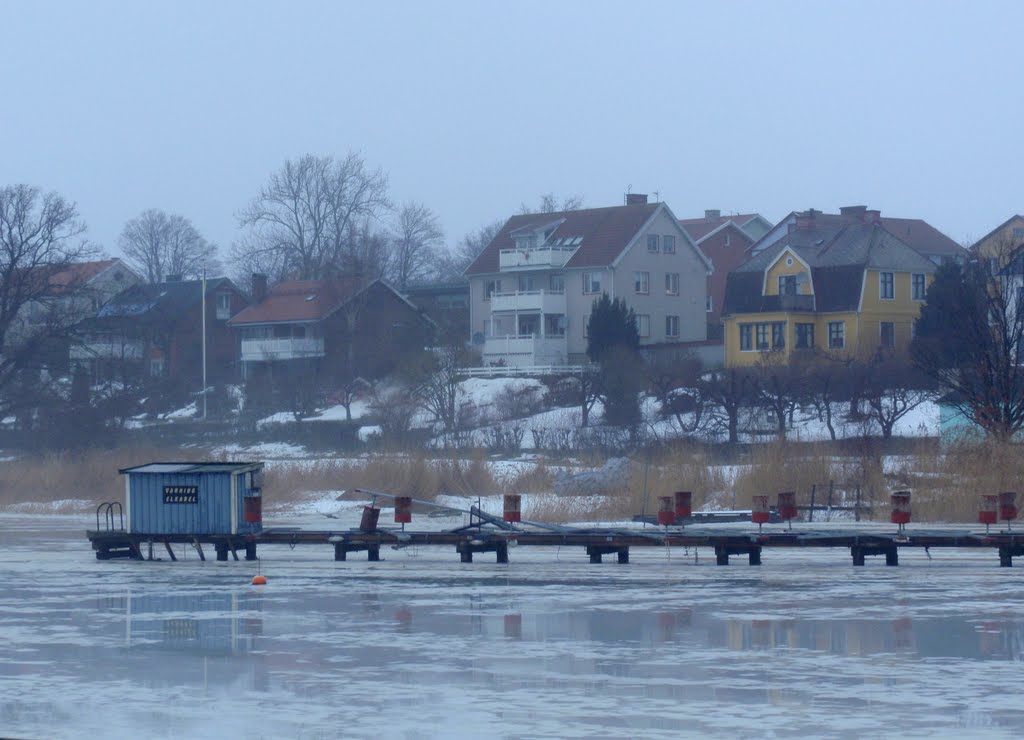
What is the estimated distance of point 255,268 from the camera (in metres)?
109

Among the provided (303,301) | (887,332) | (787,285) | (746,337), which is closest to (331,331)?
(303,301)

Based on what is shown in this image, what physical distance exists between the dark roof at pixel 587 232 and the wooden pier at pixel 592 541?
5265 centimetres

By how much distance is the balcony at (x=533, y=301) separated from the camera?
7769 centimetres

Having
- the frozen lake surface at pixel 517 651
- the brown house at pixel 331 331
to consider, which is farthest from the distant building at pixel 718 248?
the frozen lake surface at pixel 517 651

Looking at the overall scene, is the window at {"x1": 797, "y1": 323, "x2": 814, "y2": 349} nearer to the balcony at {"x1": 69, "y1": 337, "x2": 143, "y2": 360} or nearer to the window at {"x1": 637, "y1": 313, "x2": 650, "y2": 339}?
the window at {"x1": 637, "y1": 313, "x2": 650, "y2": 339}

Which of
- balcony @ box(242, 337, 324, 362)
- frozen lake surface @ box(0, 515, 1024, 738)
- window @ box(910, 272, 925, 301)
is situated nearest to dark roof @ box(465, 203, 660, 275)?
balcony @ box(242, 337, 324, 362)

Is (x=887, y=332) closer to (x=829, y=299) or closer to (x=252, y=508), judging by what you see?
(x=829, y=299)

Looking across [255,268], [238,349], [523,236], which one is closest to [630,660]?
[523,236]

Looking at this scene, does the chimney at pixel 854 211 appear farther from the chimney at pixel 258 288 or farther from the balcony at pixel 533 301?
the chimney at pixel 258 288

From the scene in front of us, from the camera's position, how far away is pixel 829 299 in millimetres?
73062

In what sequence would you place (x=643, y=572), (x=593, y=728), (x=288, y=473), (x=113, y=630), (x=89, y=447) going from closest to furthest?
(x=593, y=728)
(x=113, y=630)
(x=643, y=572)
(x=288, y=473)
(x=89, y=447)

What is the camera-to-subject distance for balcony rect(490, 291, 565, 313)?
7769 cm

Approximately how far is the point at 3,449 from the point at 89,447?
16.3 ft

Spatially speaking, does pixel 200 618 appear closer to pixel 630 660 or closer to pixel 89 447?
pixel 630 660
